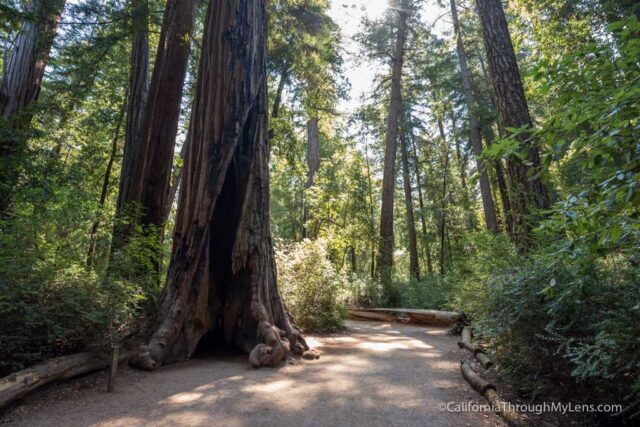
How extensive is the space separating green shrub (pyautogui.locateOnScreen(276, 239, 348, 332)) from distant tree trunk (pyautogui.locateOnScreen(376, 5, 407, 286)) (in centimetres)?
552

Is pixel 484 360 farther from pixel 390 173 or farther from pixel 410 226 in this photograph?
pixel 410 226

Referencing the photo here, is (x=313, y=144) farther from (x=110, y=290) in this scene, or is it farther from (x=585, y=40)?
(x=110, y=290)

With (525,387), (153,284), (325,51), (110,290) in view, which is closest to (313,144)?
(325,51)

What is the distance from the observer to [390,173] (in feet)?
48.7

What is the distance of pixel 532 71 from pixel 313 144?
591 inches

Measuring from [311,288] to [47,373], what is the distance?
17.3 feet

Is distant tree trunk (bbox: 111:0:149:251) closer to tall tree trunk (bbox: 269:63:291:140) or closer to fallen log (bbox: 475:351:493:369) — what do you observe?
tall tree trunk (bbox: 269:63:291:140)

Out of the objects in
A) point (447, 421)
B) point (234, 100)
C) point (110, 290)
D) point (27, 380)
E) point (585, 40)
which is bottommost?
point (447, 421)

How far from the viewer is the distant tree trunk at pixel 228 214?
15.8 ft

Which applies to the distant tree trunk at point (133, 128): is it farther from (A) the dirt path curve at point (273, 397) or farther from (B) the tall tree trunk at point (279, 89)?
(B) the tall tree trunk at point (279, 89)

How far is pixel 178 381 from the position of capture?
367 cm

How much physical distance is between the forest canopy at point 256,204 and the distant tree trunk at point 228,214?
27 millimetres

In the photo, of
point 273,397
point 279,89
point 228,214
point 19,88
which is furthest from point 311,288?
point 19,88

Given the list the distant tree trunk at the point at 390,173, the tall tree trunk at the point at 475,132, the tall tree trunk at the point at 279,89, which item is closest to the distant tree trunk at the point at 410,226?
the distant tree trunk at the point at 390,173
